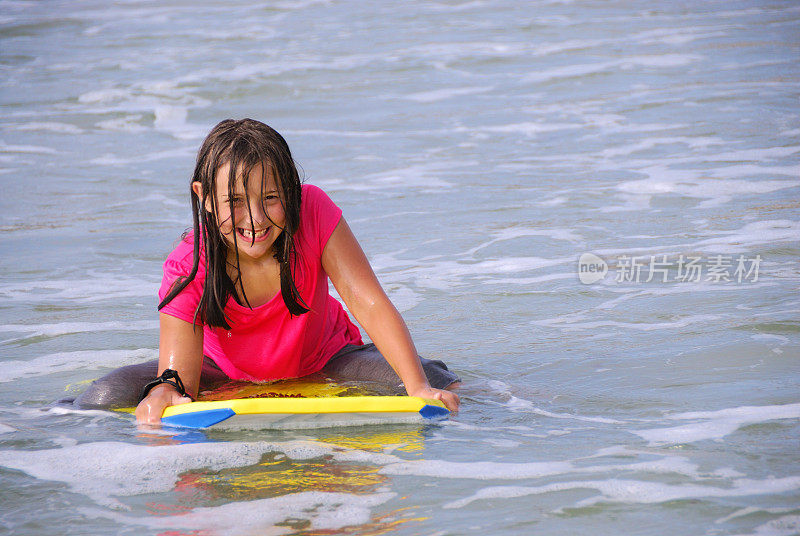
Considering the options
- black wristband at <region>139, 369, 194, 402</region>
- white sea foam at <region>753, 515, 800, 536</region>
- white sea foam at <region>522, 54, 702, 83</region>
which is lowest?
white sea foam at <region>753, 515, 800, 536</region>

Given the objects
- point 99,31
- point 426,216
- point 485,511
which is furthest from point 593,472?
point 99,31

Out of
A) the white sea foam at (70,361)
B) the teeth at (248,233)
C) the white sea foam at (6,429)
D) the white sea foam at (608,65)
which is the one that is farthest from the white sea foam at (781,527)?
the white sea foam at (608,65)

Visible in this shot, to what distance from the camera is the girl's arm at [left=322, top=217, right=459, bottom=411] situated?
9.62 ft

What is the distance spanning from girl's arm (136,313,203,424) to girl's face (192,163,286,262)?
31 cm

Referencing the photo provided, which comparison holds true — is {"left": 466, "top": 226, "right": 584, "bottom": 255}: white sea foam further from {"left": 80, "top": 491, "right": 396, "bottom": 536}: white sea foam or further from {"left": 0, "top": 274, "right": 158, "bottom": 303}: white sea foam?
{"left": 80, "top": 491, "right": 396, "bottom": 536}: white sea foam

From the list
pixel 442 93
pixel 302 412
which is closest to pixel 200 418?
pixel 302 412

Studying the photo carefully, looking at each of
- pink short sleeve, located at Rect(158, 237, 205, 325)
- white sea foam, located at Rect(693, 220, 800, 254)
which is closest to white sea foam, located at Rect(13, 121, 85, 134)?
white sea foam, located at Rect(693, 220, 800, 254)

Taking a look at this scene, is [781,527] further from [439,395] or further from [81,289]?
[81,289]

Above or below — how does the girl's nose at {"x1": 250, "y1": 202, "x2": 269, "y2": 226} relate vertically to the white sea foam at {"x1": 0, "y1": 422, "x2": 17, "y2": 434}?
above

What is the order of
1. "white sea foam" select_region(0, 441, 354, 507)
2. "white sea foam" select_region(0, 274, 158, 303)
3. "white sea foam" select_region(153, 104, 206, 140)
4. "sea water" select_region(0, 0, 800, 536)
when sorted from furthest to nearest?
"white sea foam" select_region(153, 104, 206, 140) < "white sea foam" select_region(0, 274, 158, 303) < "white sea foam" select_region(0, 441, 354, 507) < "sea water" select_region(0, 0, 800, 536)

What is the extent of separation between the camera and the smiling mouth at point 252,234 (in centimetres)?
281

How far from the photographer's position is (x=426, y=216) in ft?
19.9

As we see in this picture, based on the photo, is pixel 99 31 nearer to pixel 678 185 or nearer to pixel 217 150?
pixel 678 185

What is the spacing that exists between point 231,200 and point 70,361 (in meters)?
1.49
